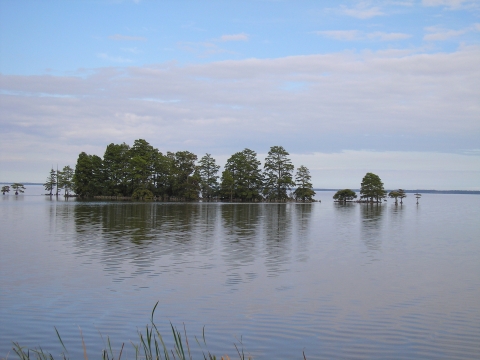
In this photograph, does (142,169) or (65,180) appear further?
(65,180)

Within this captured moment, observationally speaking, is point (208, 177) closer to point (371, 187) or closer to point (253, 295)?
point (371, 187)

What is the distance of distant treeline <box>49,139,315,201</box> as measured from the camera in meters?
84.2

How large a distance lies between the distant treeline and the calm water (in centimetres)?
6066

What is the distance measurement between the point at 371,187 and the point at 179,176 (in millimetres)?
37765

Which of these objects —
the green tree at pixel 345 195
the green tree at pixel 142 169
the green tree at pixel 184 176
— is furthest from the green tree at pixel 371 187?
the green tree at pixel 142 169

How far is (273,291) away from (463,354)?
553cm

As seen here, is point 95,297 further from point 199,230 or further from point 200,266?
point 199,230

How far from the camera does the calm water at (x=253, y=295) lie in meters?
9.11

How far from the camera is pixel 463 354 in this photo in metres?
8.63

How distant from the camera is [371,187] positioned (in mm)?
89875

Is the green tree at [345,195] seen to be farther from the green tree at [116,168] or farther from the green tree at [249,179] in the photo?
the green tree at [116,168]

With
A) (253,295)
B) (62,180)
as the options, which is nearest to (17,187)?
(62,180)

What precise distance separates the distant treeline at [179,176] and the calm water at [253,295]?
6066 centimetres

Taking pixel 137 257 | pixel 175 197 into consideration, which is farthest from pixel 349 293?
pixel 175 197
